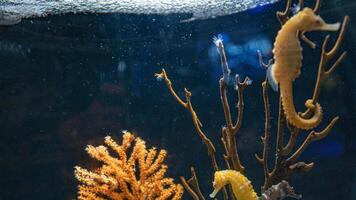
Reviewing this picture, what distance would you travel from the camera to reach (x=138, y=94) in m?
8.65

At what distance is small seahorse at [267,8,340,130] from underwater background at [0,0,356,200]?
535 centimetres

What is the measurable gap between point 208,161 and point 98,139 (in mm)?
2626

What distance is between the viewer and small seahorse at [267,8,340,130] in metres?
2.59

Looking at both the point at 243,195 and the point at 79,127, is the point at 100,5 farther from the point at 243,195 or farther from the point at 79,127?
the point at 243,195

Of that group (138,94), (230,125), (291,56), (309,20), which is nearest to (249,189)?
(230,125)

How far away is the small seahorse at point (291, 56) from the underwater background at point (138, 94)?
535 centimetres

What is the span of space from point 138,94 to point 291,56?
20.5 feet

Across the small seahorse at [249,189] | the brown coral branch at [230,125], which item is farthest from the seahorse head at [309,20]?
the small seahorse at [249,189]

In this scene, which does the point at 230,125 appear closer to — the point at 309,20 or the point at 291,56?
the point at 291,56

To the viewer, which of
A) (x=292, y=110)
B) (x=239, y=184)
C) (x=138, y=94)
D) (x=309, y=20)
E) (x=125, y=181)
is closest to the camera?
(x=309, y=20)

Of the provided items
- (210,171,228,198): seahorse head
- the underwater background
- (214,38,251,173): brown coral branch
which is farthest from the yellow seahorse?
the underwater background

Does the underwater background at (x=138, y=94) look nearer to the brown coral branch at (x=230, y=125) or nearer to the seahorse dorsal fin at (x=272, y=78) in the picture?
the brown coral branch at (x=230, y=125)

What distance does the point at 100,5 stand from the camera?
7230 mm

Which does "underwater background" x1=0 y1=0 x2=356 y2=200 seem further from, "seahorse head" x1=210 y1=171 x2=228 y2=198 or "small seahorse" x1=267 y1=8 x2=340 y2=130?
"small seahorse" x1=267 y1=8 x2=340 y2=130
